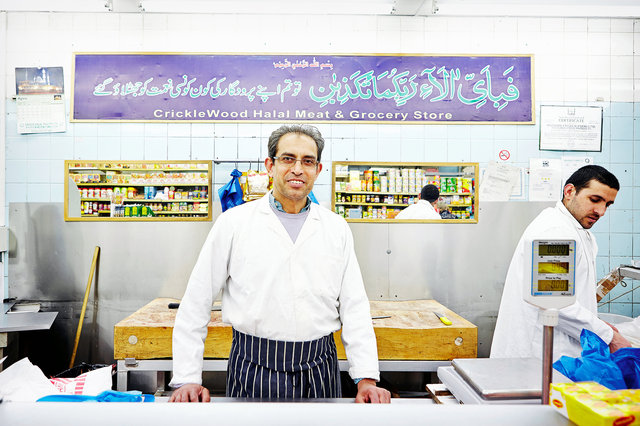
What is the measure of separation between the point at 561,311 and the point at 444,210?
1775mm

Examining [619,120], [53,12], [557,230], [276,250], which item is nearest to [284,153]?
[276,250]

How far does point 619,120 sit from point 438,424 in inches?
160

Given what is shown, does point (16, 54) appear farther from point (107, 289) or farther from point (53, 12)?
point (107, 289)

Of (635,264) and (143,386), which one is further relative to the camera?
(635,264)

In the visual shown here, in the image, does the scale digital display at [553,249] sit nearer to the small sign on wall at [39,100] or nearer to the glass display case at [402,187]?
the glass display case at [402,187]

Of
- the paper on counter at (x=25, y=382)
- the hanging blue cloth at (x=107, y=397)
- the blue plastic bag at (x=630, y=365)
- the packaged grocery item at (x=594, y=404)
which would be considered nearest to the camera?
the packaged grocery item at (x=594, y=404)

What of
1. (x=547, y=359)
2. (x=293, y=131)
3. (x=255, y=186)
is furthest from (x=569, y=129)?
(x=547, y=359)

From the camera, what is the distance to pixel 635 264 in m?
3.22

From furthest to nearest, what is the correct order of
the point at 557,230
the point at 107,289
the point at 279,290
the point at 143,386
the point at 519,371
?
the point at 107,289, the point at 143,386, the point at 557,230, the point at 279,290, the point at 519,371

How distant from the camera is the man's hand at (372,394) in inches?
55.0

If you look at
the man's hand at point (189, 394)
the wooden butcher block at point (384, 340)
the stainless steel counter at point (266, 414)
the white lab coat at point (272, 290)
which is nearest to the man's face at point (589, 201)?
the wooden butcher block at point (384, 340)

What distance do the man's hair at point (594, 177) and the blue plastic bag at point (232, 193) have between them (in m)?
2.43

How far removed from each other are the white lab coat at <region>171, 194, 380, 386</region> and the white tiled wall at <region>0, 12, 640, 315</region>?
1871 millimetres

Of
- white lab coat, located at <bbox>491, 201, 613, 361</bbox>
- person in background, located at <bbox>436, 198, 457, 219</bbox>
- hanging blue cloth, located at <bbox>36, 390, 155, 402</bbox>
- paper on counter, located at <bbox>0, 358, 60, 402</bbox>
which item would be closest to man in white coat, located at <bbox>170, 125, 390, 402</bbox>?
hanging blue cloth, located at <bbox>36, 390, 155, 402</bbox>
